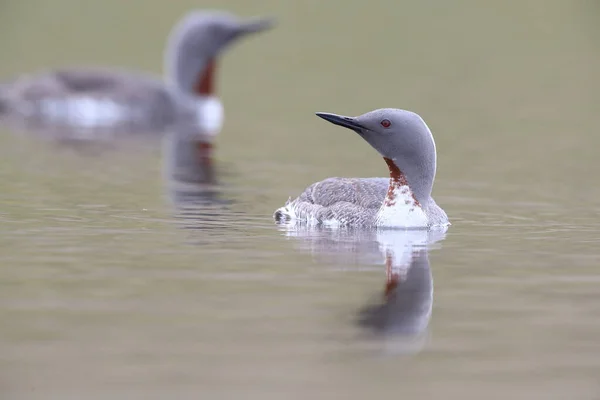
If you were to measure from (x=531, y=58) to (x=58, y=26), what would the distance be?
34.2ft

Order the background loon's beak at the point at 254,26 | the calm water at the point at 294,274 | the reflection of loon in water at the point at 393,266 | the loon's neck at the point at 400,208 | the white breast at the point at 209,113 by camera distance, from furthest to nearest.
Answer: the white breast at the point at 209,113 < the background loon's beak at the point at 254,26 < the loon's neck at the point at 400,208 < the reflection of loon in water at the point at 393,266 < the calm water at the point at 294,274

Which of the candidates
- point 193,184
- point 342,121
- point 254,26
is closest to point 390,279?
point 342,121

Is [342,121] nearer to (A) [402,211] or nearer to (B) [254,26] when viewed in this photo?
(A) [402,211]

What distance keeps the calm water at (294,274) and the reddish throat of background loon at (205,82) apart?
1.07 metres

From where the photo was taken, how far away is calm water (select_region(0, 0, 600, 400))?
19.6ft

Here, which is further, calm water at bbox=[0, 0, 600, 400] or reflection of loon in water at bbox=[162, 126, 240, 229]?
reflection of loon in water at bbox=[162, 126, 240, 229]

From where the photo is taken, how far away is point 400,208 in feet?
32.6

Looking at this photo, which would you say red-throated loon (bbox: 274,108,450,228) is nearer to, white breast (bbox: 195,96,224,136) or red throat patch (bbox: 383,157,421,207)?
red throat patch (bbox: 383,157,421,207)

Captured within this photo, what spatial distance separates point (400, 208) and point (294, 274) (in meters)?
1.93

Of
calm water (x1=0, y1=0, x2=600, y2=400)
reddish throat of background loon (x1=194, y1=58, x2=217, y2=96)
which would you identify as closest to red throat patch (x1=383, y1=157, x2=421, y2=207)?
calm water (x1=0, y1=0, x2=600, y2=400)

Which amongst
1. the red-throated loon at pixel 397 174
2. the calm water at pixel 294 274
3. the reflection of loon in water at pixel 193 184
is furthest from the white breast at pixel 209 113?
the red-throated loon at pixel 397 174

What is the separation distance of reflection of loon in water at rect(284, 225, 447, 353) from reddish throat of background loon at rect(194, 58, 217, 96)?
11.0 meters

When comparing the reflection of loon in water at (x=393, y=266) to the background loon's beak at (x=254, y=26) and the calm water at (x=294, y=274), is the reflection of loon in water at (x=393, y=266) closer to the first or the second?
the calm water at (x=294, y=274)

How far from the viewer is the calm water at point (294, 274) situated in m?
A: 5.96
